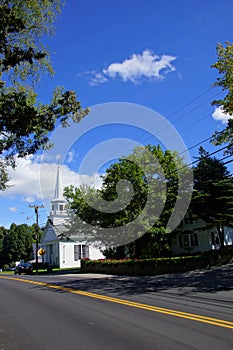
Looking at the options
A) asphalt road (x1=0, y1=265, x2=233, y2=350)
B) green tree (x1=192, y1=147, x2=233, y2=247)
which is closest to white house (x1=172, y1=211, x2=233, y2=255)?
green tree (x1=192, y1=147, x2=233, y2=247)

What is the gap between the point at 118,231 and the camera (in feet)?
95.9

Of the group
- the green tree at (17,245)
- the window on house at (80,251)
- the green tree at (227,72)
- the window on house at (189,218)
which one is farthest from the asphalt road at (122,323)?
the green tree at (17,245)

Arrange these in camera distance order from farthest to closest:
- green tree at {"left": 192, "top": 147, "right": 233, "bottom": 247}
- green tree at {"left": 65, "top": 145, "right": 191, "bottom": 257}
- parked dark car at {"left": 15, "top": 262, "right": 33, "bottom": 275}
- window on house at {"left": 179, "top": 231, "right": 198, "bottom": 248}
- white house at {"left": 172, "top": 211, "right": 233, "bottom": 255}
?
parked dark car at {"left": 15, "top": 262, "right": 33, "bottom": 275}
window on house at {"left": 179, "top": 231, "right": 198, "bottom": 248}
white house at {"left": 172, "top": 211, "right": 233, "bottom": 255}
green tree at {"left": 192, "top": 147, "right": 233, "bottom": 247}
green tree at {"left": 65, "top": 145, "right": 191, "bottom": 257}

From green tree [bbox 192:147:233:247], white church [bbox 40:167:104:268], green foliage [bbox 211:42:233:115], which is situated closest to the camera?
green foliage [bbox 211:42:233:115]

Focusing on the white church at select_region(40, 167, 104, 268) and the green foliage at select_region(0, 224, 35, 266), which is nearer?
the white church at select_region(40, 167, 104, 268)

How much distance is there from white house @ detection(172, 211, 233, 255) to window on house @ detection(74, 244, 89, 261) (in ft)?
45.9

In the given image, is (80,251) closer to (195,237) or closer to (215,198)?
(195,237)

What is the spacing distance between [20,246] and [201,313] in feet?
256

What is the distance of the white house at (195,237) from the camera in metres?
36.2

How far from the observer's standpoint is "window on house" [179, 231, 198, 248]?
37.4 meters

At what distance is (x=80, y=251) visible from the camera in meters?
47.4

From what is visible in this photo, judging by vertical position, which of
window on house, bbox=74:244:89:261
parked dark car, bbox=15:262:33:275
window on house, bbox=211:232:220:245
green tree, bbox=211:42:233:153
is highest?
green tree, bbox=211:42:233:153

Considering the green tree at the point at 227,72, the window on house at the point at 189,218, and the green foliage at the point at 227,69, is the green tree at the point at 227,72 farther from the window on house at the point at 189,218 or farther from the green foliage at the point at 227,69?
the window on house at the point at 189,218

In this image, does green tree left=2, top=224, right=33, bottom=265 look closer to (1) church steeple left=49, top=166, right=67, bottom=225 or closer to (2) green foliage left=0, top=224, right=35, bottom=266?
(2) green foliage left=0, top=224, right=35, bottom=266
